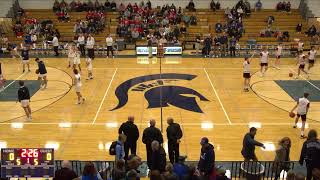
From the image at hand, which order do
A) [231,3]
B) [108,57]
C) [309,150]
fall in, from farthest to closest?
[231,3], [108,57], [309,150]

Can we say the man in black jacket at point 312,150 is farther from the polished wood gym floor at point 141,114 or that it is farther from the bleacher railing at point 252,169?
the polished wood gym floor at point 141,114

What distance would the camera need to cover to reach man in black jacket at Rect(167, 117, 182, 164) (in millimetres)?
12852

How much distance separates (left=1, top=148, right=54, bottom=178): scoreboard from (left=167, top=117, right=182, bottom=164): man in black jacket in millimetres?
3894

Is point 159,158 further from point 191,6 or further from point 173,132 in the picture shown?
point 191,6

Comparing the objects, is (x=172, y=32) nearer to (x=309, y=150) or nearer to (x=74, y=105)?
(x=74, y=105)

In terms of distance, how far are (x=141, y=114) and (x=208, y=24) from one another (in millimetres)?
19385

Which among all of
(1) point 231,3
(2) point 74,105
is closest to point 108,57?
(2) point 74,105

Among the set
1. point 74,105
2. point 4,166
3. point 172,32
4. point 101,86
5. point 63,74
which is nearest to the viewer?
point 4,166

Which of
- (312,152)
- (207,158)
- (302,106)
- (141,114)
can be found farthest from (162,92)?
(312,152)

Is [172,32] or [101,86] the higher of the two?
[172,32]

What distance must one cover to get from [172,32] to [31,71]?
12186 millimetres

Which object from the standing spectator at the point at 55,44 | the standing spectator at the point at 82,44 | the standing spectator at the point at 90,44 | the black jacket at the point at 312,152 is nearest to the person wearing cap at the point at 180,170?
the black jacket at the point at 312,152

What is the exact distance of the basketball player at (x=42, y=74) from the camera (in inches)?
851

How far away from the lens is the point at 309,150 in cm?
1119
